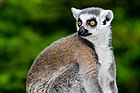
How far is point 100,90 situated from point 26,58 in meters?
6.83

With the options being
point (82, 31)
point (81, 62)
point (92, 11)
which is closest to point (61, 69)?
point (81, 62)

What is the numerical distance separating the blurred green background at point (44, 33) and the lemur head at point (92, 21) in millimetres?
6348

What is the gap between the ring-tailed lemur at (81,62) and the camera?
609 centimetres

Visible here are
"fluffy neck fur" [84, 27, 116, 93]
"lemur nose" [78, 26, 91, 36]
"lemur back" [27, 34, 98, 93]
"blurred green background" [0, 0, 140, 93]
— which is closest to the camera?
"lemur nose" [78, 26, 91, 36]

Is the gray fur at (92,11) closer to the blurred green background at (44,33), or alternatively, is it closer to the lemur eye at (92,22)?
the lemur eye at (92,22)

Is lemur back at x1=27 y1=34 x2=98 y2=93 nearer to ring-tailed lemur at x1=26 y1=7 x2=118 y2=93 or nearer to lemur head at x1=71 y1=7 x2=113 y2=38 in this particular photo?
ring-tailed lemur at x1=26 y1=7 x2=118 y2=93

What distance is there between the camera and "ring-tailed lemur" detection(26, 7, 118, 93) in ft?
20.0

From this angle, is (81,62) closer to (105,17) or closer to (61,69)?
(61,69)

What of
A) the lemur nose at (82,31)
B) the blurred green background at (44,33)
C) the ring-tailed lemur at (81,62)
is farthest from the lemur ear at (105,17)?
the blurred green background at (44,33)

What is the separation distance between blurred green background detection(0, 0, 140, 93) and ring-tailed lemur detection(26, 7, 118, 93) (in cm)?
629

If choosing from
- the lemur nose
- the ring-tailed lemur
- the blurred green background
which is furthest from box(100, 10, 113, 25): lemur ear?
the blurred green background

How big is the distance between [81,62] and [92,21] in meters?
0.38

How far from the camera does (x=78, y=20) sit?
6.13m

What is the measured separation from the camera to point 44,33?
13.7m
